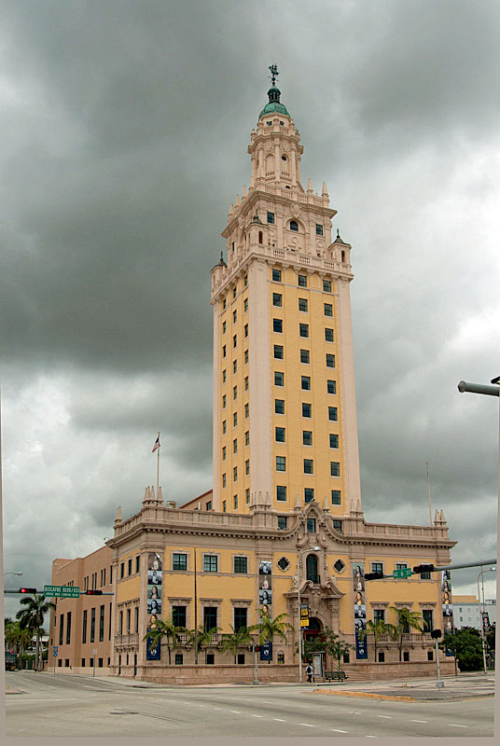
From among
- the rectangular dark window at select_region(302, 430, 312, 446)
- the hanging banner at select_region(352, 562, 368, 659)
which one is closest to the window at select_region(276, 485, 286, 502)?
the rectangular dark window at select_region(302, 430, 312, 446)

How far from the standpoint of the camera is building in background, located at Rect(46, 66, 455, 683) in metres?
69.7

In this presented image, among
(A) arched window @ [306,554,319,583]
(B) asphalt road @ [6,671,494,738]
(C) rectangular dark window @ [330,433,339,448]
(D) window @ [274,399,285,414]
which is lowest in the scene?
(B) asphalt road @ [6,671,494,738]

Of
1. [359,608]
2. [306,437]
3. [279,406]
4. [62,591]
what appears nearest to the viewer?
[62,591]

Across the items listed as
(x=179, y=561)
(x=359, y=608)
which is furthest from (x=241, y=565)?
(x=359, y=608)

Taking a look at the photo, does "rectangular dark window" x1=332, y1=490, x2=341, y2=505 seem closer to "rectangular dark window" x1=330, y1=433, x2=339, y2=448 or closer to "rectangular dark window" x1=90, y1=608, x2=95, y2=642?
"rectangular dark window" x1=330, y1=433, x2=339, y2=448

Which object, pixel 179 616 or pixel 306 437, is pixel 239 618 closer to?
pixel 179 616

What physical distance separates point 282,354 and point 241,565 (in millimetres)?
23564

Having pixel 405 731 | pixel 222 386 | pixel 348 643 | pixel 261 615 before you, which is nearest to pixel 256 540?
pixel 261 615

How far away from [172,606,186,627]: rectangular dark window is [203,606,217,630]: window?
1980mm

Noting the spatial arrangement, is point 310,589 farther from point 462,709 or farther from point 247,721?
point 247,721

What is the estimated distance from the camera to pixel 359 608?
76.1 meters

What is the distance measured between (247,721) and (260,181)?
7415 centimetres

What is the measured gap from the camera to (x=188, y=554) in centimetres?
7069

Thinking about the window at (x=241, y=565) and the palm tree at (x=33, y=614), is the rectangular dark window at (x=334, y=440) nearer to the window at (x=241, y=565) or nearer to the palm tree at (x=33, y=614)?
the window at (x=241, y=565)
